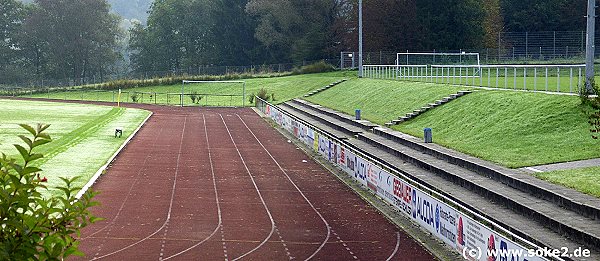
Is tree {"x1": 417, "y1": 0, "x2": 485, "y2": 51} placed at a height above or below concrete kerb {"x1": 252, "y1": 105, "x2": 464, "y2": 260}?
above

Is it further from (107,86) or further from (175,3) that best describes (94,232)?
(175,3)

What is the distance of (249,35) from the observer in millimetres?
112312

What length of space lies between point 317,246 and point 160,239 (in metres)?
3.18

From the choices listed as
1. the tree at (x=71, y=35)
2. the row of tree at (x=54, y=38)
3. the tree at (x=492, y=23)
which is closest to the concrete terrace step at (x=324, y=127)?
the tree at (x=492, y=23)

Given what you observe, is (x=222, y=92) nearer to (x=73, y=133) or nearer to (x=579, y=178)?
(x=73, y=133)

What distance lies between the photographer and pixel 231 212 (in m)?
20.5

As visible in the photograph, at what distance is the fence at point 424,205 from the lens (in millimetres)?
13273

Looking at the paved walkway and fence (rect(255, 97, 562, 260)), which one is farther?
the paved walkway

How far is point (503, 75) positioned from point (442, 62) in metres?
23.3

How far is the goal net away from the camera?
4469cm

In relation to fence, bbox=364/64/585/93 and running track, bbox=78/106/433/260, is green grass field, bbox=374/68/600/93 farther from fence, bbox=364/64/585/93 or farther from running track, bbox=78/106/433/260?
running track, bbox=78/106/433/260

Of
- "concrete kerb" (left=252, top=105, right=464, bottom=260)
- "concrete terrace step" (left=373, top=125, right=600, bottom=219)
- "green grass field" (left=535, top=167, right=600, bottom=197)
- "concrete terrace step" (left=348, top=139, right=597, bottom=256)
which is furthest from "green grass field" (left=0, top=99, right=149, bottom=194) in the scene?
"green grass field" (left=535, top=167, right=600, bottom=197)

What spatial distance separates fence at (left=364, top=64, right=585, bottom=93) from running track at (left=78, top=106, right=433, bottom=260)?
8917 millimetres

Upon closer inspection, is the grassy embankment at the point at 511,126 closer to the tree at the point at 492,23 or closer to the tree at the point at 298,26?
the tree at the point at 492,23
